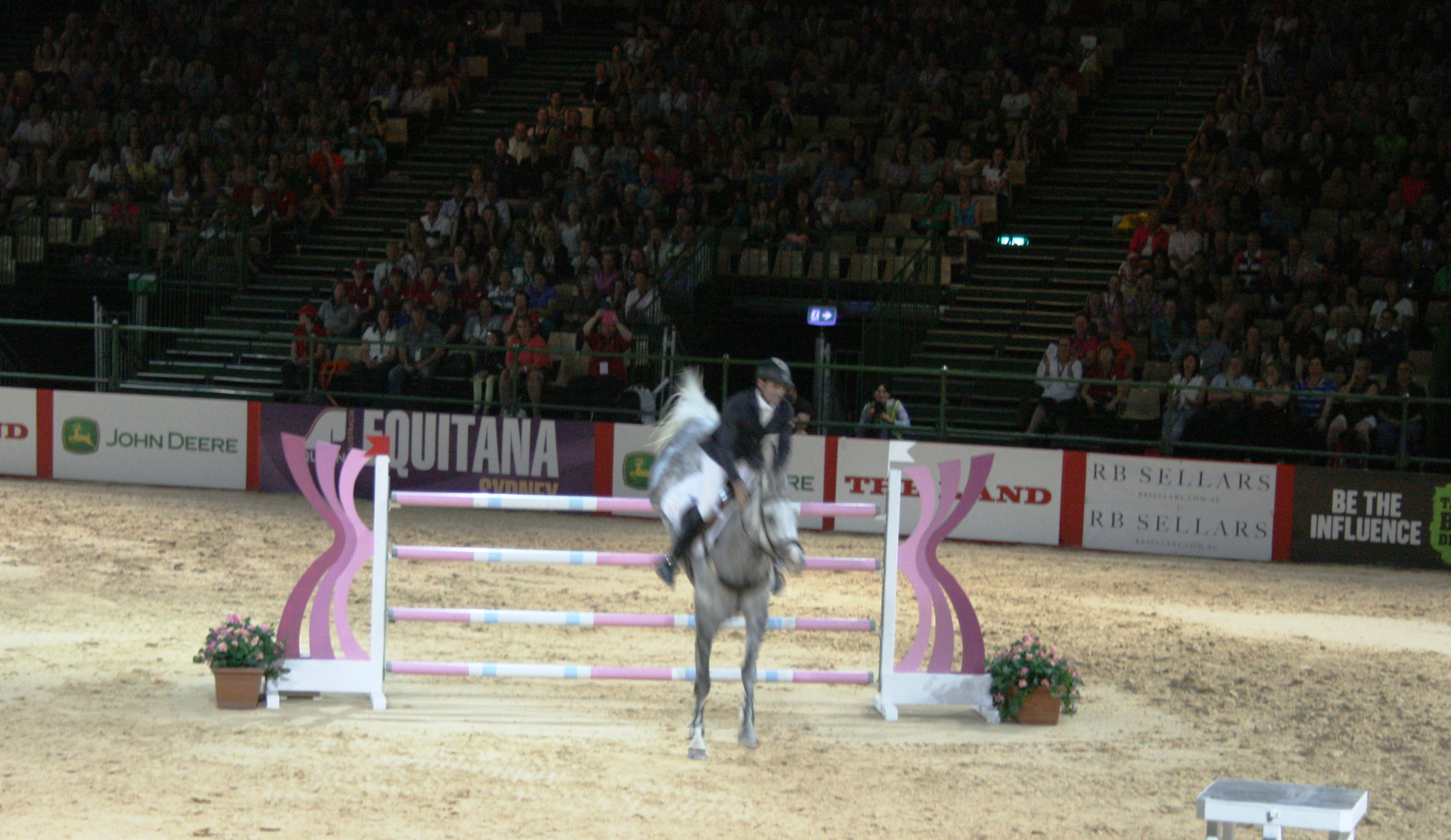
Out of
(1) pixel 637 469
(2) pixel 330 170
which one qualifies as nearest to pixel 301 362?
(1) pixel 637 469

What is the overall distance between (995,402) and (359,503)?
24.8ft

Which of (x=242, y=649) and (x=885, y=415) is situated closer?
(x=242, y=649)

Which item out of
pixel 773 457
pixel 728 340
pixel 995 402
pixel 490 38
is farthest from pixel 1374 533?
pixel 490 38

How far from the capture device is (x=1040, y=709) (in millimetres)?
9062

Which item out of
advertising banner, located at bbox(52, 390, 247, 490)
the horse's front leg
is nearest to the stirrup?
the horse's front leg

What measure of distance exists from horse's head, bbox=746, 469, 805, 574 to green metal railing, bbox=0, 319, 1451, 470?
326 inches

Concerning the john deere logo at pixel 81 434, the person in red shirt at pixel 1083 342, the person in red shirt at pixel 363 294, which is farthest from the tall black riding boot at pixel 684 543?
the person in red shirt at pixel 363 294

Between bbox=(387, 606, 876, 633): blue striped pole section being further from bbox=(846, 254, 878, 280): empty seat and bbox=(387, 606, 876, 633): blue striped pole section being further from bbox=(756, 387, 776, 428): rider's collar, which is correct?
bbox=(846, 254, 878, 280): empty seat

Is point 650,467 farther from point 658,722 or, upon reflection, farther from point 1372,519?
point 658,722

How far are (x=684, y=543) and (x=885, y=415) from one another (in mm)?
8988

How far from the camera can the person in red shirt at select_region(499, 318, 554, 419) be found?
17312 mm

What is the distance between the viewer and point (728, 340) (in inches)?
815

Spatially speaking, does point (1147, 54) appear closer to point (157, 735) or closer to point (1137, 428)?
point (1137, 428)

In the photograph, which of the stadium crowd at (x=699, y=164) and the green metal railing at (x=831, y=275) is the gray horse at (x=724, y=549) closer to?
the stadium crowd at (x=699, y=164)
